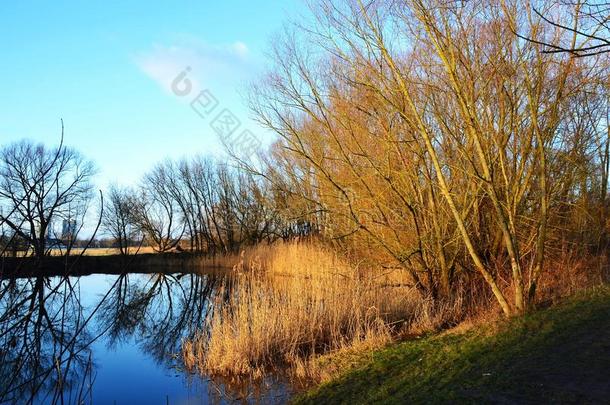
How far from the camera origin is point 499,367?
4.64 m

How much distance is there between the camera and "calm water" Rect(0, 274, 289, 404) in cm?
263

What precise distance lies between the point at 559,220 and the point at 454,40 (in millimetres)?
5253

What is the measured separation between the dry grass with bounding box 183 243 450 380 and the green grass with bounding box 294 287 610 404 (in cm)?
98

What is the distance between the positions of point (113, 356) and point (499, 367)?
762 centimetres

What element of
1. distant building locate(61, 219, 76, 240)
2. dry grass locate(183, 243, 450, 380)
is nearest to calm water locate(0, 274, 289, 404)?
distant building locate(61, 219, 76, 240)

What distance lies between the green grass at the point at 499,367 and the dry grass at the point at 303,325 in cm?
98

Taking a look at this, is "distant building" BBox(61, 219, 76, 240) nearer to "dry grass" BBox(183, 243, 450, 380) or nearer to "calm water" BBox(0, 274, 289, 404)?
"calm water" BBox(0, 274, 289, 404)

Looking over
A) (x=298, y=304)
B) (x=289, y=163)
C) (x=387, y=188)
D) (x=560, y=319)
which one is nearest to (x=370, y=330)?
(x=298, y=304)

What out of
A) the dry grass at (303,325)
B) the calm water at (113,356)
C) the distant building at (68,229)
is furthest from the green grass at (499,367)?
the distant building at (68,229)

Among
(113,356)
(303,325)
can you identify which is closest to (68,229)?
(303,325)

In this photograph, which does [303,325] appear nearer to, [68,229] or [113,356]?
[113,356]

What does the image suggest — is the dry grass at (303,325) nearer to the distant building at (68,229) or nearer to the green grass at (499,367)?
the green grass at (499,367)

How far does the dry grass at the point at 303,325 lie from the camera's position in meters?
7.22

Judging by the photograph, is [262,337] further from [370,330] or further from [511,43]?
[511,43]
